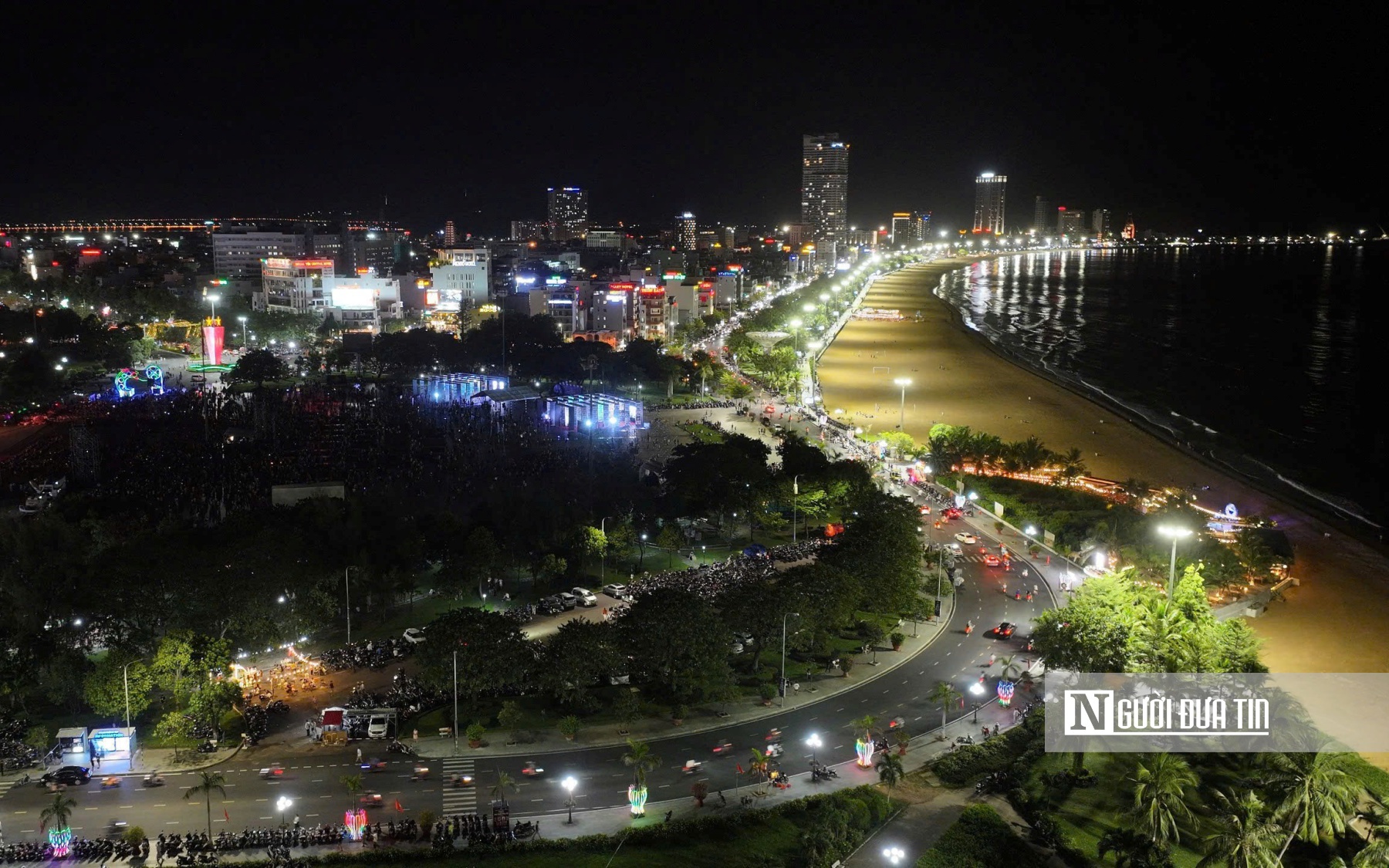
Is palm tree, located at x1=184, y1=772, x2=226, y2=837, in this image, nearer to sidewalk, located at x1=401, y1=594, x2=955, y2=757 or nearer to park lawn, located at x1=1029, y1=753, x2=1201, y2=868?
sidewalk, located at x1=401, y1=594, x2=955, y2=757

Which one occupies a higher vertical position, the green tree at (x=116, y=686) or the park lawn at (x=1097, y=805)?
the green tree at (x=116, y=686)

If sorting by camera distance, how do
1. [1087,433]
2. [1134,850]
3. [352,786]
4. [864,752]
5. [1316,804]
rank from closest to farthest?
[1316,804] → [1134,850] → [352,786] → [864,752] → [1087,433]

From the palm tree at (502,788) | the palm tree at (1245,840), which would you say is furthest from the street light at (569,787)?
the palm tree at (1245,840)

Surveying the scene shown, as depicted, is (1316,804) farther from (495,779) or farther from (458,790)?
(458,790)

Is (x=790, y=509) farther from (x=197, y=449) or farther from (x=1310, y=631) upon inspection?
(x=197, y=449)

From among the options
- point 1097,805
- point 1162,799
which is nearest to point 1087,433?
point 1097,805

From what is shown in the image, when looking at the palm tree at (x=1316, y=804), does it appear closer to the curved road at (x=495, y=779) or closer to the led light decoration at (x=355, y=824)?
the curved road at (x=495, y=779)

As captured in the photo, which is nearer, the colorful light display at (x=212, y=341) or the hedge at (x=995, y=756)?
the hedge at (x=995, y=756)

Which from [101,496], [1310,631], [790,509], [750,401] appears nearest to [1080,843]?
[1310,631]
